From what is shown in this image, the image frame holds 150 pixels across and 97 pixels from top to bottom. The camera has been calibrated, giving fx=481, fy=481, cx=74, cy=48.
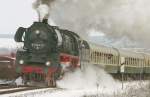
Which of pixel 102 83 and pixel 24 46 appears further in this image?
pixel 102 83

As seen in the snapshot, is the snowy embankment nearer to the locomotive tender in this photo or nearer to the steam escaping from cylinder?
the steam escaping from cylinder

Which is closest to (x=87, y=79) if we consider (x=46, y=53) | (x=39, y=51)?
(x=46, y=53)

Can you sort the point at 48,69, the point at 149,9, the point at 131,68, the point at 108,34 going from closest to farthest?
1. the point at 48,69
2. the point at 149,9
3. the point at 108,34
4. the point at 131,68

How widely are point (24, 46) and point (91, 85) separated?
151 inches

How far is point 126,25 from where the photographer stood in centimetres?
2741

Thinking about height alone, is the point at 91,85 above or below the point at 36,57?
below

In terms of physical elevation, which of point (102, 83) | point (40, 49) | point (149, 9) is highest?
point (149, 9)

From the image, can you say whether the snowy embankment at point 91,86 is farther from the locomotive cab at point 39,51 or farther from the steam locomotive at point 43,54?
the locomotive cab at point 39,51

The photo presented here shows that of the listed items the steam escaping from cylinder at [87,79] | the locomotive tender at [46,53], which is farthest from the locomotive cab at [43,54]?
the steam escaping from cylinder at [87,79]

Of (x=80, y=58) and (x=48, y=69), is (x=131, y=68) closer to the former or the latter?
(x=80, y=58)

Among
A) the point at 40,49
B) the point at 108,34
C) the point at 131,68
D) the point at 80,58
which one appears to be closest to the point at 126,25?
the point at 108,34

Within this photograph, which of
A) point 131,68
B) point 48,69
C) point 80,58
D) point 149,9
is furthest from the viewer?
point 131,68

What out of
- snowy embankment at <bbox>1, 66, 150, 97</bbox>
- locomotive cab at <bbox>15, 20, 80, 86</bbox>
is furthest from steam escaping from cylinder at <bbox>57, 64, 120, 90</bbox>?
locomotive cab at <bbox>15, 20, 80, 86</bbox>

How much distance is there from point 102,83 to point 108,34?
584 cm
